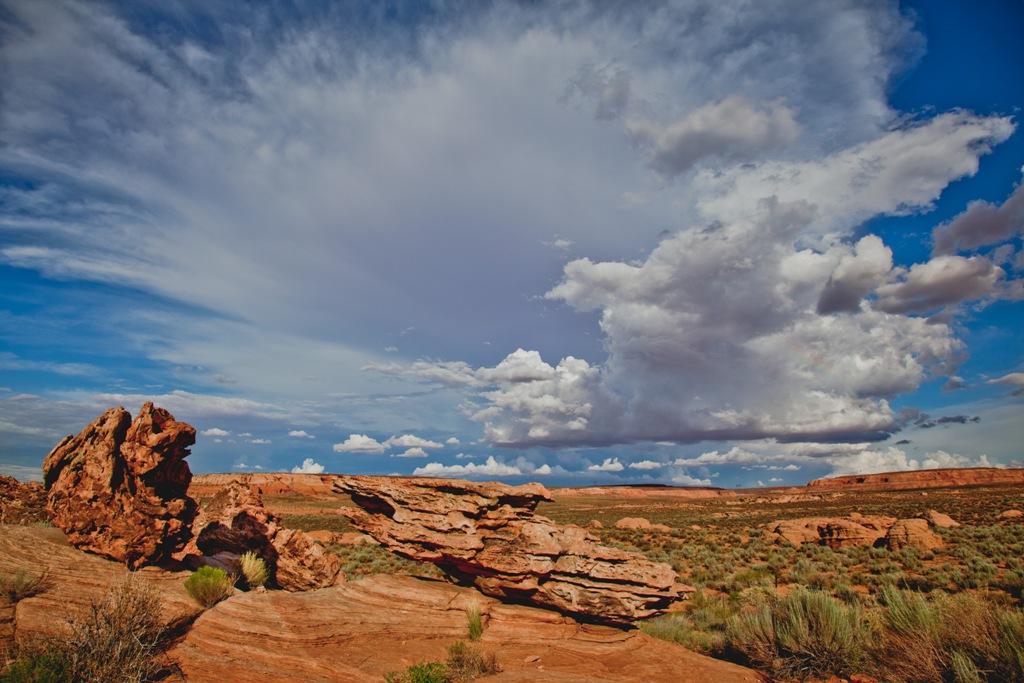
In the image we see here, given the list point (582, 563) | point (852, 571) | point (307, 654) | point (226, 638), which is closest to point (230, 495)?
point (226, 638)

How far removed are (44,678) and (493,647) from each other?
7.61m

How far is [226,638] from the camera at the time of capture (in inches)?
373

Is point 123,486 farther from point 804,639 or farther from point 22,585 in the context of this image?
point 804,639

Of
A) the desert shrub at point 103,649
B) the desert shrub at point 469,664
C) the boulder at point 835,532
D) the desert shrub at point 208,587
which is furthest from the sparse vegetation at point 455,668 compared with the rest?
the boulder at point 835,532

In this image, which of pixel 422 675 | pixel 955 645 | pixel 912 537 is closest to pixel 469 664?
pixel 422 675

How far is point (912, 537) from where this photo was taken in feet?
90.7

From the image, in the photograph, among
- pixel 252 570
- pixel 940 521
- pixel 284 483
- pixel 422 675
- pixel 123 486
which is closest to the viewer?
pixel 422 675

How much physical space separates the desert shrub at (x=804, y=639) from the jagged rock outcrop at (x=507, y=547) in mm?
1930

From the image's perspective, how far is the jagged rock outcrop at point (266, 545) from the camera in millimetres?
14070

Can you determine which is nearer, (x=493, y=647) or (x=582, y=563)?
(x=493, y=647)

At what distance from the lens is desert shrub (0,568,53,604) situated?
9.11 metres

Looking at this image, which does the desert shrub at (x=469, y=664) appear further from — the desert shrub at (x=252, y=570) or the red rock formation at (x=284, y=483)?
the red rock formation at (x=284, y=483)

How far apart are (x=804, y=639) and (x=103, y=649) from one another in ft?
44.7

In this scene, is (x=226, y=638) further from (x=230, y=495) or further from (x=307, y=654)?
(x=230, y=495)
